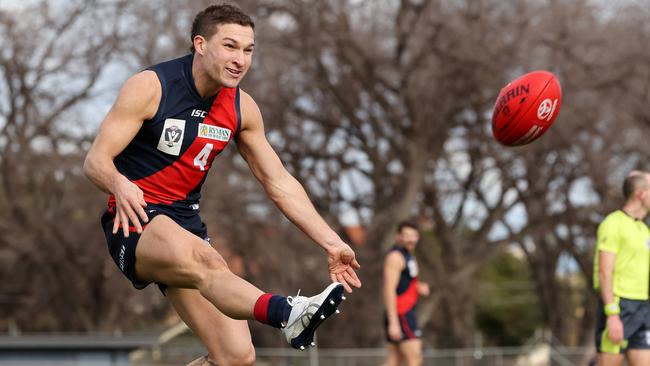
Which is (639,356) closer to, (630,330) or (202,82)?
(630,330)

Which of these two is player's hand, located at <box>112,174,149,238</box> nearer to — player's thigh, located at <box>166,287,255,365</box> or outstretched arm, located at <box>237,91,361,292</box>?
player's thigh, located at <box>166,287,255,365</box>

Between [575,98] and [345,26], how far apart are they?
18.7 feet

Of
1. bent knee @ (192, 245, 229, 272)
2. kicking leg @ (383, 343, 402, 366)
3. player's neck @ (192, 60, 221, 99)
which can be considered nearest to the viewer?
bent knee @ (192, 245, 229, 272)

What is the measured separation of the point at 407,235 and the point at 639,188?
324 cm

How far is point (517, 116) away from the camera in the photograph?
26.9ft

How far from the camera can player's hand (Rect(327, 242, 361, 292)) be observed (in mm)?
5348

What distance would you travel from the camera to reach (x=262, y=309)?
4832 mm

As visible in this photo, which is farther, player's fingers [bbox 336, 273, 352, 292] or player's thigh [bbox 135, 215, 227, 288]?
player's fingers [bbox 336, 273, 352, 292]

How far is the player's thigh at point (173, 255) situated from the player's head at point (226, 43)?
87 cm

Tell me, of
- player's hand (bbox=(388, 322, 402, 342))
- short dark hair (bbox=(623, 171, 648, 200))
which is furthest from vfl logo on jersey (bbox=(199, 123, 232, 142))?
player's hand (bbox=(388, 322, 402, 342))

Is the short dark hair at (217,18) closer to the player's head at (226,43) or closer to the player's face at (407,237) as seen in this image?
the player's head at (226,43)

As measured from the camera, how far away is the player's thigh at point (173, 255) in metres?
5.05

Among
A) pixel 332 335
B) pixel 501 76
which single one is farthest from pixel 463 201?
pixel 501 76

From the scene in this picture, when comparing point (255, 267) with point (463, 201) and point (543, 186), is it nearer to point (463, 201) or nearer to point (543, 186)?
point (463, 201)
